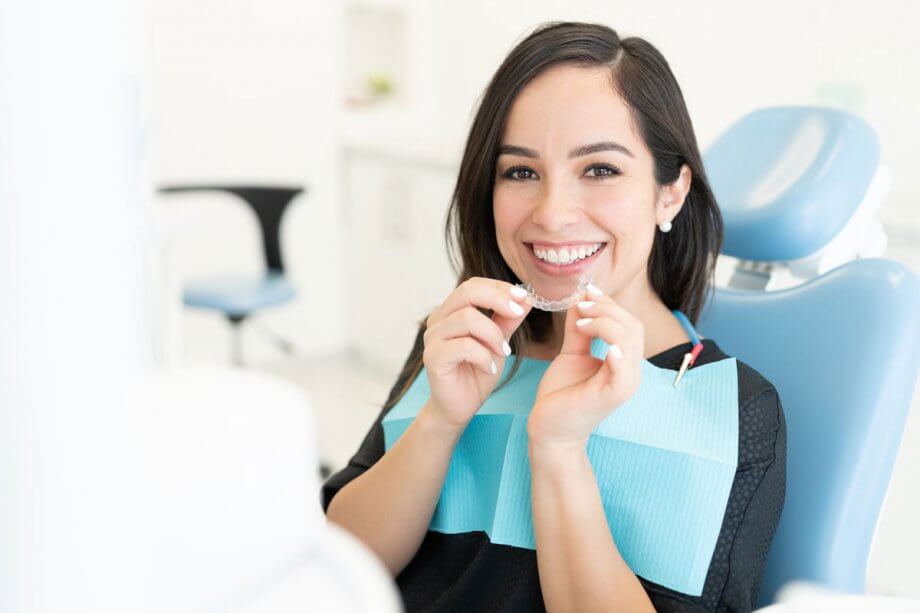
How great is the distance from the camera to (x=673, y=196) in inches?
45.7

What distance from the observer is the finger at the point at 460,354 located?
923 millimetres

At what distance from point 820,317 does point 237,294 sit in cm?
219

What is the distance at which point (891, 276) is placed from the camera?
1098mm

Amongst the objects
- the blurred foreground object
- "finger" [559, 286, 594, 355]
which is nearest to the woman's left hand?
"finger" [559, 286, 594, 355]

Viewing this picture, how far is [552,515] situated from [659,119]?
Answer: 20.1 inches

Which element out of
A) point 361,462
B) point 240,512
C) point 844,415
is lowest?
point 361,462

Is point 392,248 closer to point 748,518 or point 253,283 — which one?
point 253,283

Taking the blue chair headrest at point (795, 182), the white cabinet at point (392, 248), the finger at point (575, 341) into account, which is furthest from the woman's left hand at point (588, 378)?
the white cabinet at point (392, 248)

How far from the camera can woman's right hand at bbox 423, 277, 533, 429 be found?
92 centimetres

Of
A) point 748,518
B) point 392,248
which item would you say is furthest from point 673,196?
point 392,248

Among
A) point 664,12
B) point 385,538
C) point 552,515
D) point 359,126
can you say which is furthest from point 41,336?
point 359,126

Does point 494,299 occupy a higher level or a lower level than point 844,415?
higher

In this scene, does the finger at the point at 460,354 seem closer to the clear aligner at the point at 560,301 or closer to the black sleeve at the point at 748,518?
the clear aligner at the point at 560,301

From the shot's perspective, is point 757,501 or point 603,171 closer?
point 757,501
